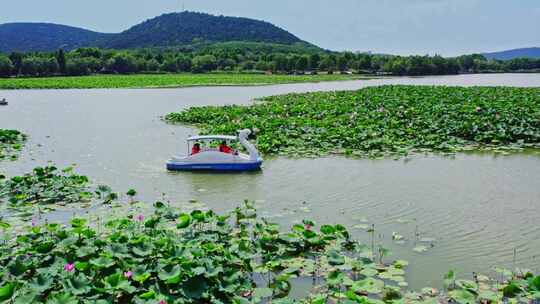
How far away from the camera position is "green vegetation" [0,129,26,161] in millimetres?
12999

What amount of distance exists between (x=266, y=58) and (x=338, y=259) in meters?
101

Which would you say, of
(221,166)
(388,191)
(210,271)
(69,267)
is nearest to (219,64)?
(221,166)

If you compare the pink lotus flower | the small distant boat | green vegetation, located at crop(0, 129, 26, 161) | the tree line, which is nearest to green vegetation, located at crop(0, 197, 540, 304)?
the pink lotus flower

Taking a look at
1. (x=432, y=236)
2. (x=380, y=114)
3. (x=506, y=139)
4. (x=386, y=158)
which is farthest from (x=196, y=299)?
(x=380, y=114)

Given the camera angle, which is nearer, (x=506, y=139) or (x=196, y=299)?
(x=196, y=299)

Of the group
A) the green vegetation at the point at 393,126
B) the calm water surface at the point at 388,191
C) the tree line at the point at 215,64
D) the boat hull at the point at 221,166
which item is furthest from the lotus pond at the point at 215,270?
the tree line at the point at 215,64

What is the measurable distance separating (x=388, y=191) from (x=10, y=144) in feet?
37.1

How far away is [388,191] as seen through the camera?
9.12 meters

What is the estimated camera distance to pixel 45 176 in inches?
372

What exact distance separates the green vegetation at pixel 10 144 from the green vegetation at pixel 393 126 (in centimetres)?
576

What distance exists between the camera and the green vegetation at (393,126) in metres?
13.4

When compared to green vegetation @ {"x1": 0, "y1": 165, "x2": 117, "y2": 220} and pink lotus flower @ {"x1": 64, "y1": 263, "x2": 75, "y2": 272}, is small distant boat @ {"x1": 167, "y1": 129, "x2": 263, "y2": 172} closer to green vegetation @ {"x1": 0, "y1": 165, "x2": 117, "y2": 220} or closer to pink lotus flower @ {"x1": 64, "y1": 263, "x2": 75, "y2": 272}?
green vegetation @ {"x1": 0, "y1": 165, "x2": 117, "y2": 220}

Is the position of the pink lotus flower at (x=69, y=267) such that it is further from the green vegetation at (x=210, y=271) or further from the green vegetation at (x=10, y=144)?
the green vegetation at (x=10, y=144)

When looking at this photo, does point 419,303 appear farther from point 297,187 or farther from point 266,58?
point 266,58
